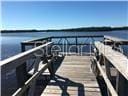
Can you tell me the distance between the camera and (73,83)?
17.9 ft

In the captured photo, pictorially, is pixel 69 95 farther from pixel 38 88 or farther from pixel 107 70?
pixel 38 88

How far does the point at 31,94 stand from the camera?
159 inches

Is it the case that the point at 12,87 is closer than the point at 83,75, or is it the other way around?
the point at 83,75

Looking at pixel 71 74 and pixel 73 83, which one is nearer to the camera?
pixel 73 83

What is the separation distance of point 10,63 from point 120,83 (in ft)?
3.90

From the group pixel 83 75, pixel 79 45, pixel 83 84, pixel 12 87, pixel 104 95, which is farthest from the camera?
pixel 79 45

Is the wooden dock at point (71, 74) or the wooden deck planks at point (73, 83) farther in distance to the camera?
the wooden deck planks at point (73, 83)

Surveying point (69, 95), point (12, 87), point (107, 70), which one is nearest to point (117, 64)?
point (107, 70)

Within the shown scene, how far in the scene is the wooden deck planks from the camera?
4.76m

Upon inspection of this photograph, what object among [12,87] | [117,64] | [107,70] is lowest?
[12,87]

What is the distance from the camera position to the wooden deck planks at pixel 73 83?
4759 millimetres

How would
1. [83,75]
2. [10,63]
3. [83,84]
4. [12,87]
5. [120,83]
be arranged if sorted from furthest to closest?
[12,87]
[83,75]
[83,84]
[120,83]
[10,63]

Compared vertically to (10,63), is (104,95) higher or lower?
lower

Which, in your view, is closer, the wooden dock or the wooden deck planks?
the wooden dock
